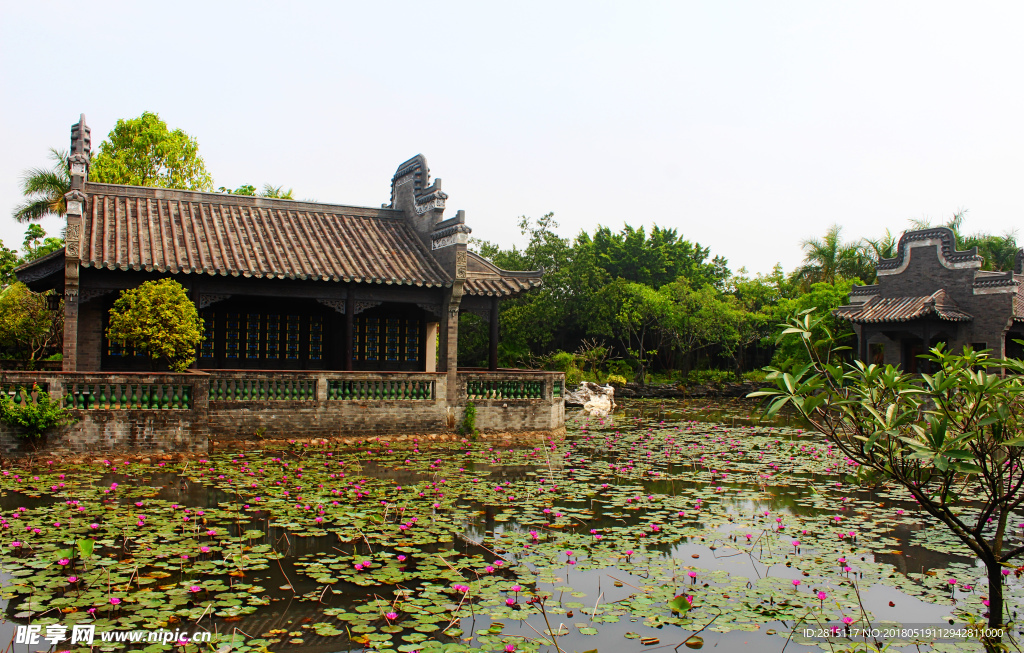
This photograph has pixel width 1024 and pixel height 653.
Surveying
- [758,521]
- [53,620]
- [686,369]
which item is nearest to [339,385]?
[758,521]

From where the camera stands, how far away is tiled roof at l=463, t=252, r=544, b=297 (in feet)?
52.0

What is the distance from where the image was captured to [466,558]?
6.42 meters

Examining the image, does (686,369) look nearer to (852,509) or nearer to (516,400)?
(516,400)

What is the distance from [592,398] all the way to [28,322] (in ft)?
58.4

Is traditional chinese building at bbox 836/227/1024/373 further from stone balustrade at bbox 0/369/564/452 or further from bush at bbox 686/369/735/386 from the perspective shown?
stone balustrade at bbox 0/369/564/452

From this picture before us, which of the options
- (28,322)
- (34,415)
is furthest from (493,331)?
(28,322)

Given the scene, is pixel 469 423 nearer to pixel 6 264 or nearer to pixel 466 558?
pixel 466 558

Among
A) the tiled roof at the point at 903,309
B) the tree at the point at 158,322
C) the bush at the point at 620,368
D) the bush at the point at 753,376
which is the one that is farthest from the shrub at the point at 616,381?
the tree at the point at 158,322

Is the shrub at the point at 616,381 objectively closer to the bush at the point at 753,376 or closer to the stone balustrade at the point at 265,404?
the bush at the point at 753,376

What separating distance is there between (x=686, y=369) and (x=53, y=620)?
34067 millimetres

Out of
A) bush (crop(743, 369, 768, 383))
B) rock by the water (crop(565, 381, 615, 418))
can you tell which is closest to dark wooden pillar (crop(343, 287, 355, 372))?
rock by the water (crop(565, 381, 615, 418))

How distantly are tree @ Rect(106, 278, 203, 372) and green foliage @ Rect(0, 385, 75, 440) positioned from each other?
1.69m

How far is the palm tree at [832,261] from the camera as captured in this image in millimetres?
36281

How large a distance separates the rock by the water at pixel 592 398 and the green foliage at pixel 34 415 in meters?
16.2
